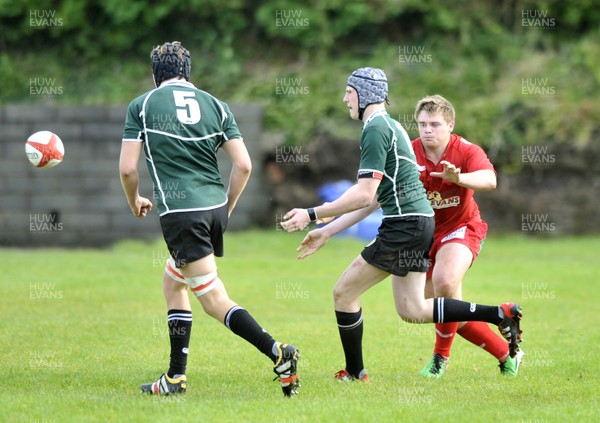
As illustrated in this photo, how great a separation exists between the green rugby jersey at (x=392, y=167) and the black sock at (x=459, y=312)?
2.07 feet

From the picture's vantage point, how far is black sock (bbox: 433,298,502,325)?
21.0 ft

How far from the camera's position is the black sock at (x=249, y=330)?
5969 millimetres

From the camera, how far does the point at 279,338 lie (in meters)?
8.77

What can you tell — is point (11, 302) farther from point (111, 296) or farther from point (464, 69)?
Answer: point (464, 69)

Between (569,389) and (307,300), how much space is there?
5.29 metres

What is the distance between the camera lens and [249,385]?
6.59m

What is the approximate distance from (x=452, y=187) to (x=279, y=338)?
2.60 m

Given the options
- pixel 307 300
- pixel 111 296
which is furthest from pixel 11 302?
pixel 307 300
